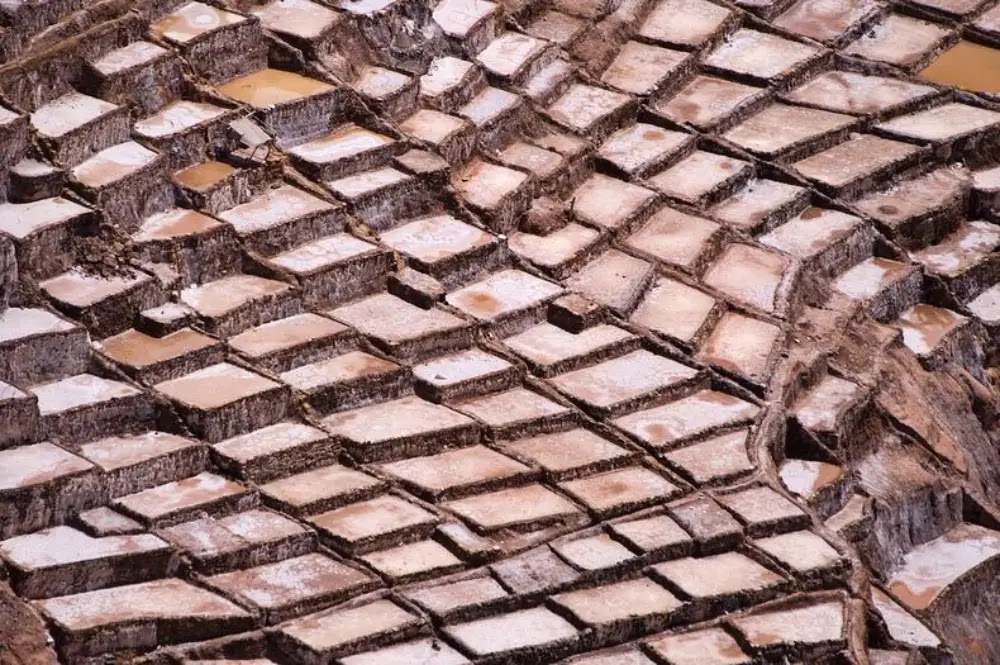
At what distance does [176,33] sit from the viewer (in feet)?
26.8

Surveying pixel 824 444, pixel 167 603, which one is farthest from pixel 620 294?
pixel 167 603

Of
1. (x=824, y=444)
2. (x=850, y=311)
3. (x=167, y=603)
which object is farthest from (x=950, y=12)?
(x=167, y=603)

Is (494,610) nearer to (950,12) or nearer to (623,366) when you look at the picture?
(623,366)

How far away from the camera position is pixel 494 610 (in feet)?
21.0

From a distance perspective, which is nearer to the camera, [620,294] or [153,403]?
[153,403]

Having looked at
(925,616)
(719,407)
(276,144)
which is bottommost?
(925,616)

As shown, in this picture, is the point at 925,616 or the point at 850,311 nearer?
the point at 925,616

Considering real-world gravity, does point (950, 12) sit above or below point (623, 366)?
above

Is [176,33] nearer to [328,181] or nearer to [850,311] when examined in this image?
[328,181]

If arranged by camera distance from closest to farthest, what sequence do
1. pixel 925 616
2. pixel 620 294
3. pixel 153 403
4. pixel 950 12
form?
pixel 153 403 → pixel 925 616 → pixel 620 294 → pixel 950 12

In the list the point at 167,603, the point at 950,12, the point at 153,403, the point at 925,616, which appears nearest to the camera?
the point at 167,603

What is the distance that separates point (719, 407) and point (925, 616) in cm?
91

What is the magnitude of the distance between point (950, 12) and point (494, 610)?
4.89 metres

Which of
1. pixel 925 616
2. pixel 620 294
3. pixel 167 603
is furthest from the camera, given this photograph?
pixel 620 294
